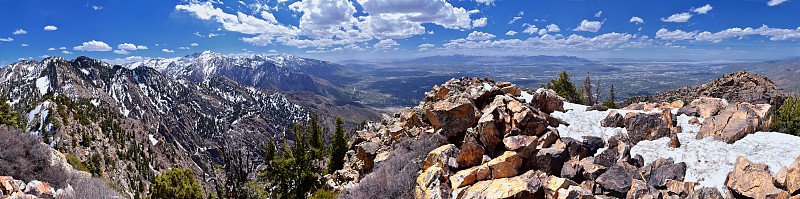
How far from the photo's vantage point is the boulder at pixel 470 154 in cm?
2066

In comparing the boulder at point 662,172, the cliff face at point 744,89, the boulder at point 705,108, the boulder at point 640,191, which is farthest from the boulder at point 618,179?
the cliff face at point 744,89

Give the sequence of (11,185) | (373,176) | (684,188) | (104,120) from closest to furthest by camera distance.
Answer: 1. (684,188)
2. (11,185)
3. (373,176)
4. (104,120)

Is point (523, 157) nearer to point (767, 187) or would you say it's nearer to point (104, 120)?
point (767, 187)

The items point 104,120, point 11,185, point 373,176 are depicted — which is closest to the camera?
point 11,185

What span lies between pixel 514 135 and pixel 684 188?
25.2 ft

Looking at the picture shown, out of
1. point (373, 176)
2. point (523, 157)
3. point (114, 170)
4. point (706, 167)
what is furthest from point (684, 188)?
point (114, 170)

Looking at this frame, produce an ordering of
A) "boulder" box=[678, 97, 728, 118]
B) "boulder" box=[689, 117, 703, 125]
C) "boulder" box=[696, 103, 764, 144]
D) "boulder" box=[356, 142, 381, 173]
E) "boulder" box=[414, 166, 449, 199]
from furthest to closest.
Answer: "boulder" box=[356, 142, 381, 173]
"boulder" box=[678, 97, 728, 118]
"boulder" box=[689, 117, 703, 125]
"boulder" box=[696, 103, 764, 144]
"boulder" box=[414, 166, 449, 199]

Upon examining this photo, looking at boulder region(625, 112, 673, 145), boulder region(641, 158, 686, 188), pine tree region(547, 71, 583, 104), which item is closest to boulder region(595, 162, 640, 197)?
boulder region(641, 158, 686, 188)

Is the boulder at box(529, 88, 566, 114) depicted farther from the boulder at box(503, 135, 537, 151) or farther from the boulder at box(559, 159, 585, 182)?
the boulder at box(559, 159, 585, 182)

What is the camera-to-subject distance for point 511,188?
663 inches

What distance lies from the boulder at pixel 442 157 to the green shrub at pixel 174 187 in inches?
969

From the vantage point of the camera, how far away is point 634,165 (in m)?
18.8

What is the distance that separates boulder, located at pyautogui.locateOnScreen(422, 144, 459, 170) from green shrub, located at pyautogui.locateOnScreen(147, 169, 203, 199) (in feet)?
80.7

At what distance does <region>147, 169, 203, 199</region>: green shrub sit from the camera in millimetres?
34312
